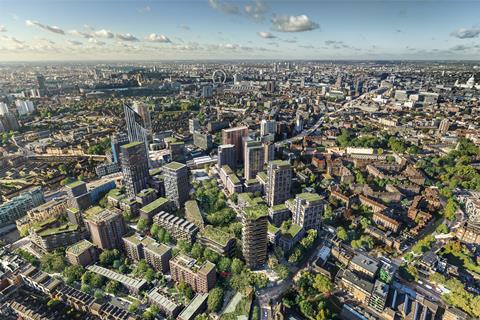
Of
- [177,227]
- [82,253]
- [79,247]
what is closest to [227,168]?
[177,227]

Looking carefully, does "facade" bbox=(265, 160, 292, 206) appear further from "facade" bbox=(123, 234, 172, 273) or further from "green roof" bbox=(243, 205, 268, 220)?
"facade" bbox=(123, 234, 172, 273)

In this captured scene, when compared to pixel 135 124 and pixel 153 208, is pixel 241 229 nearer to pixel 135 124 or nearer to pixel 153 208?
pixel 153 208

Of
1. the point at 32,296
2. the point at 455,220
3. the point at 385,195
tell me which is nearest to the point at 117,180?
the point at 32,296

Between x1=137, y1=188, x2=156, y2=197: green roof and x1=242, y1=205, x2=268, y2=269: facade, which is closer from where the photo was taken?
x1=242, y1=205, x2=268, y2=269: facade

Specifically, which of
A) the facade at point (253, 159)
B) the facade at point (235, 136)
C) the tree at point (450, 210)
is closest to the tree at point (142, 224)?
the facade at point (253, 159)

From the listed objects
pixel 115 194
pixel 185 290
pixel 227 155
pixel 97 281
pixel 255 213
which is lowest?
pixel 97 281

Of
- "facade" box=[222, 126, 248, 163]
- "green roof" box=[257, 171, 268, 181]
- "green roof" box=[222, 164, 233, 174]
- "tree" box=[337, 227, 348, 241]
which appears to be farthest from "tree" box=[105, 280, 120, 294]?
"facade" box=[222, 126, 248, 163]

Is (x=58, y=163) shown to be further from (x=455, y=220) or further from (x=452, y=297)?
(x=455, y=220)
